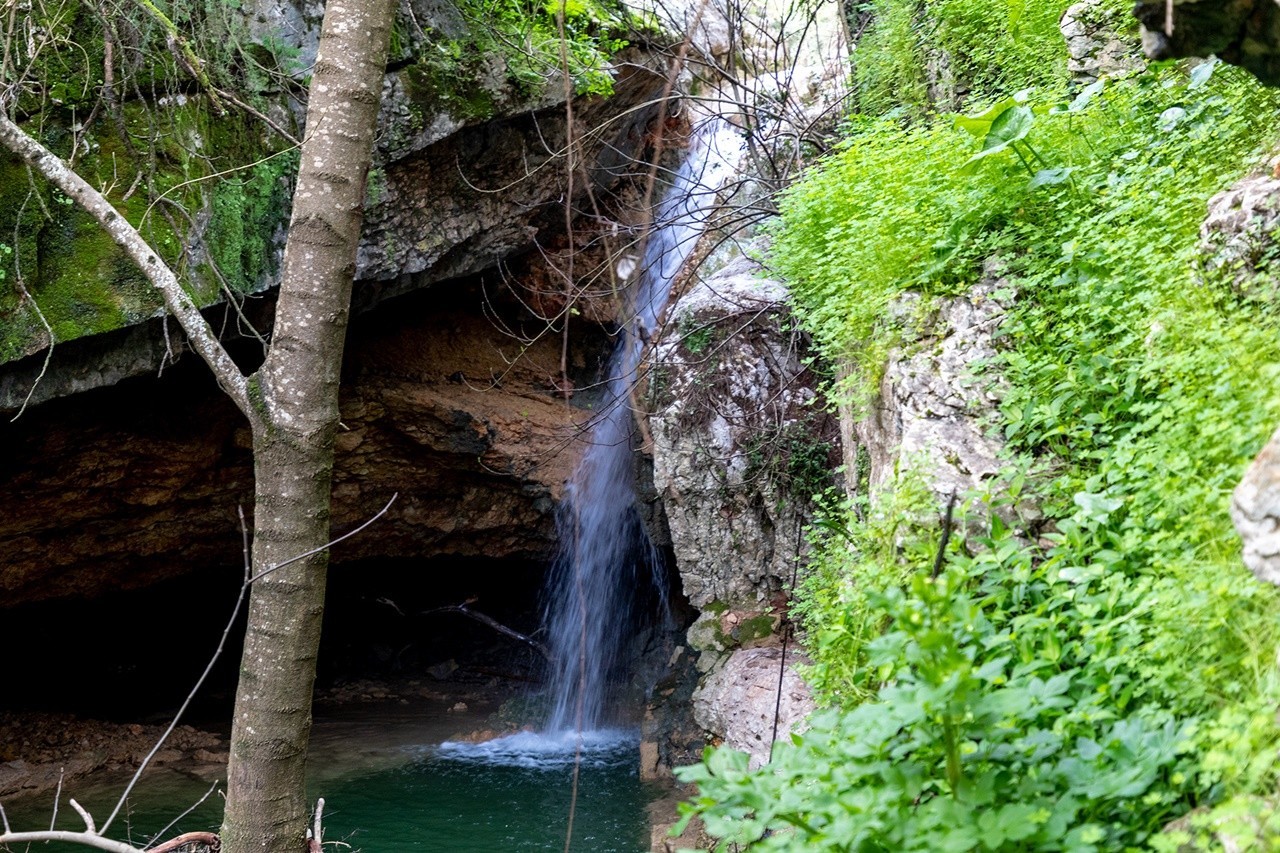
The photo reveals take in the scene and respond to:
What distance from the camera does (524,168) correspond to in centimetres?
658

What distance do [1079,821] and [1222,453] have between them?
39.0 inches

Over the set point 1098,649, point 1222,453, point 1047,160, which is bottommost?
point 1098,649

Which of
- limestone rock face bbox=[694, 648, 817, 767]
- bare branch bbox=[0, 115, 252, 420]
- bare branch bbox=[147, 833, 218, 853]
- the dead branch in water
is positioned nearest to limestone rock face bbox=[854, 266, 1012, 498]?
limestone rock face bbox=[694, 648, 817, 767]

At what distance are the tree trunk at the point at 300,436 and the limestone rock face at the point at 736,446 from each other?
11.5ft

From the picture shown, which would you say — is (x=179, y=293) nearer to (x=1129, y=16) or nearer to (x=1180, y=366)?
(x=1180, y=366)

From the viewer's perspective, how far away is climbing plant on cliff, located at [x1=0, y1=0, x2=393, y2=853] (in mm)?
2680

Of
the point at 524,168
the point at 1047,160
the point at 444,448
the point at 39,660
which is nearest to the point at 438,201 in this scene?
the point at 524,168

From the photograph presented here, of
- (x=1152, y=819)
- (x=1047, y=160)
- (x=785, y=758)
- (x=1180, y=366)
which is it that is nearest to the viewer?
(x=1152, y=819)

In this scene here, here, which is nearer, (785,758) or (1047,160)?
(785,758)

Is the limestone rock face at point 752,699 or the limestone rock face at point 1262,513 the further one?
the limestone rock face at point 752,699

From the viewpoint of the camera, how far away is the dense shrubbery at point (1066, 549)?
5.41ft

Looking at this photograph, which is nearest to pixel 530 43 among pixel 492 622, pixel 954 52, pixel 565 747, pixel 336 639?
pixel 954 52

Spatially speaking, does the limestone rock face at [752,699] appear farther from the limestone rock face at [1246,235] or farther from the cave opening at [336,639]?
the limestone rock face at [1246,235]

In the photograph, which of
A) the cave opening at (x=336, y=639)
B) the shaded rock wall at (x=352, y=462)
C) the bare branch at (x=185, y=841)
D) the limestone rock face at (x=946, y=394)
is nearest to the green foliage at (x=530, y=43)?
the shaded rock wall at (x=352, y=462)
